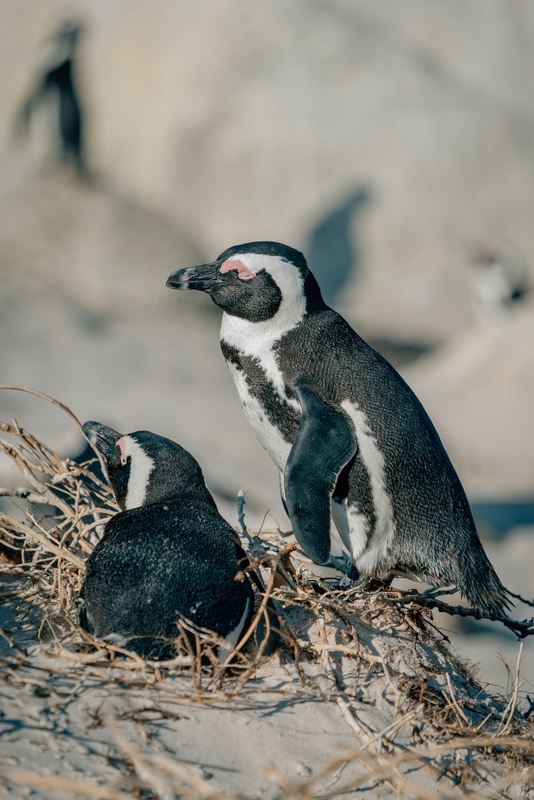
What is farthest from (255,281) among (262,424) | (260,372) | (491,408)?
(491,408)

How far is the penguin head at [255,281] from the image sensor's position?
2480mm

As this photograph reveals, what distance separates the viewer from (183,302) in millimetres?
11516

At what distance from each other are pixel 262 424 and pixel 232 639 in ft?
2.59

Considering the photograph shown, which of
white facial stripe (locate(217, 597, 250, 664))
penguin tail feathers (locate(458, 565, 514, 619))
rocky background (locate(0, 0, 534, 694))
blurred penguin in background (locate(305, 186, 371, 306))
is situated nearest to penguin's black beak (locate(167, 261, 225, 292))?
white facial stripe (locate(217, 597, 250, 664))

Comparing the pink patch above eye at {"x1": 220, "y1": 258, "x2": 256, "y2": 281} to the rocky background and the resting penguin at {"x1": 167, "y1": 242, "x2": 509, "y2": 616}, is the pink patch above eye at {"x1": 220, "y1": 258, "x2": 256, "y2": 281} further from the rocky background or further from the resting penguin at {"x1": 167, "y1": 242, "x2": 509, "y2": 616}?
the rocky background

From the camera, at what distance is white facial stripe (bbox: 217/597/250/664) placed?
1.91 metres

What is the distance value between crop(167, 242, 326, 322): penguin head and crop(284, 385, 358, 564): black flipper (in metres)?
0.32

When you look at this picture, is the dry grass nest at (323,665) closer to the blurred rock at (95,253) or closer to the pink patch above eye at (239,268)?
the pink patch above eye at (239,268)

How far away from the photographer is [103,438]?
246 centimetres

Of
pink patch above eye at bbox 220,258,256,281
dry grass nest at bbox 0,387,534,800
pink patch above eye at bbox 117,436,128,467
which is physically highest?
pink patch above eye at bbox 220,258,256,281

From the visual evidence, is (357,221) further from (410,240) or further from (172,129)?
(172,129)

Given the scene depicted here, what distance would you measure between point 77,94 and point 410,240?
7.15 metres

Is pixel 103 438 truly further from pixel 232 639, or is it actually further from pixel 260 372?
pixel 232 639

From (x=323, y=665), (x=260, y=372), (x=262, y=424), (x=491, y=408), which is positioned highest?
(x=491, y=408)
